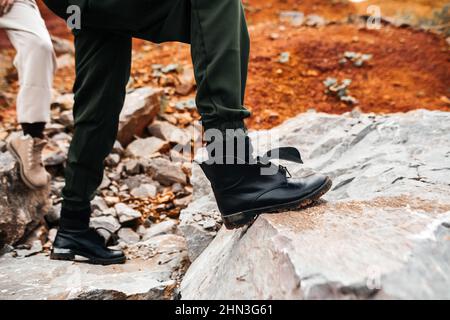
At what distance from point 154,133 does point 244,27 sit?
280cm

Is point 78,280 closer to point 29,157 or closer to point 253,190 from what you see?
point 253,190

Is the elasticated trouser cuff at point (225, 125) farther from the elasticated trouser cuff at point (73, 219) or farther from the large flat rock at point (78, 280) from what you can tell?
the elasticated trouser cuff at point (73, 219)

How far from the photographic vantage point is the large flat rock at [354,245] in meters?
1.00

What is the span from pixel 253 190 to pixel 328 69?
5.24 metres

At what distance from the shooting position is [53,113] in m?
4.33

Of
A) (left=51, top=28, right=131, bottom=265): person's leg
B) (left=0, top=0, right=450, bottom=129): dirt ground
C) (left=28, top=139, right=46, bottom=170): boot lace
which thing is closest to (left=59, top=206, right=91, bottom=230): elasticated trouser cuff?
(left=51, top=28, right=131, bottom=265): person's leg

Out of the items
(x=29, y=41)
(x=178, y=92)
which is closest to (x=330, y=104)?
(x=178, y=92)

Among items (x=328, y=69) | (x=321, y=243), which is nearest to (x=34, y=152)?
(x=321, y=243)

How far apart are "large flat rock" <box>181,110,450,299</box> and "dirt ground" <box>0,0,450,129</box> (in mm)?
3130

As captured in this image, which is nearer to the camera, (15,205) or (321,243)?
(321,243)

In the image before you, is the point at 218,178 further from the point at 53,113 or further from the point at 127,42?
the point at 53,113

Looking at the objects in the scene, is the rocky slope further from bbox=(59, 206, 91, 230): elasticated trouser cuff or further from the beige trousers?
the beige trousers

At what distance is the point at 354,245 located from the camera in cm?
113

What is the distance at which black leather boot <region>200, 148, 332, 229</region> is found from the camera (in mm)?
1362
